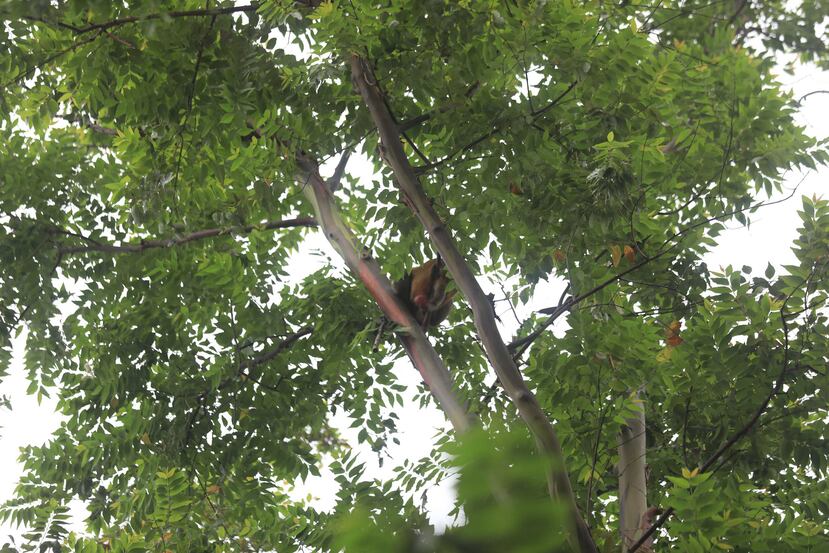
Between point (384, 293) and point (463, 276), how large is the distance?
1391 mm

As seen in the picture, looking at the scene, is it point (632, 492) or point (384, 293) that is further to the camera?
point (384, 293)

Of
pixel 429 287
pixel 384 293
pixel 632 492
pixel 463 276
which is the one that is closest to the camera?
pixel 463 276

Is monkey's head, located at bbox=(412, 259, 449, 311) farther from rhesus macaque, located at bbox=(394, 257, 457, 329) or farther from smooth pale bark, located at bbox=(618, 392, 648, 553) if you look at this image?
smooth pale bark, located at bbox=(618, 392, 648, 553)

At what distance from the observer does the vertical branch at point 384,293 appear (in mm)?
3527

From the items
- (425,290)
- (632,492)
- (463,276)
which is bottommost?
(632,492)

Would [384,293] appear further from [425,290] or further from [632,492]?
[632,492]

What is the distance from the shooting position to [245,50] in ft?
12.2

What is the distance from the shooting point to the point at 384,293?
4145 mm

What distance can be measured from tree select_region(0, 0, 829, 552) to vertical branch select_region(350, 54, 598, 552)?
0.01 m

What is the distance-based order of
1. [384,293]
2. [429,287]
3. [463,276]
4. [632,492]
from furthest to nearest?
[429,287] → [384,293] → [632,492] → [463,276]

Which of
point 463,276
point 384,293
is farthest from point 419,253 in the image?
point 463,276

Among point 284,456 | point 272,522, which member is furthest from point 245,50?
point 272,522

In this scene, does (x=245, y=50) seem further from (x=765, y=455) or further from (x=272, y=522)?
(x=765, y=455)

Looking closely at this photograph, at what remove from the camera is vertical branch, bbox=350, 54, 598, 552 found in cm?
230
